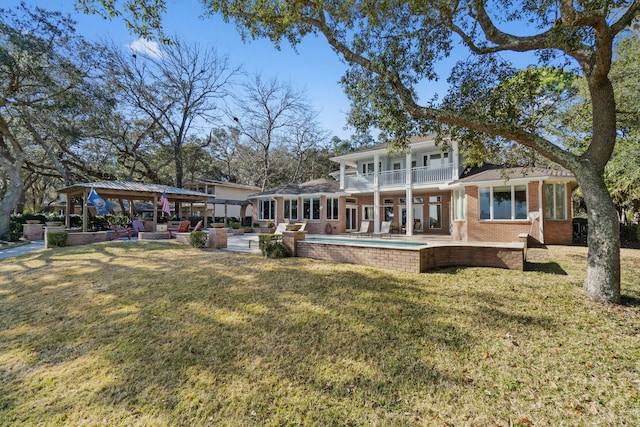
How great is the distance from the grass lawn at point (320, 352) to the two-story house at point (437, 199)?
19.6 feet

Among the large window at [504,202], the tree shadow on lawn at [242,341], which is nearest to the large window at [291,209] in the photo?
the large window at [504,202]

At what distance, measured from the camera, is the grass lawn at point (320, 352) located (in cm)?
288

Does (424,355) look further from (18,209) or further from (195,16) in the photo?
(18,209)

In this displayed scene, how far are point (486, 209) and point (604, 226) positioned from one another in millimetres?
10109

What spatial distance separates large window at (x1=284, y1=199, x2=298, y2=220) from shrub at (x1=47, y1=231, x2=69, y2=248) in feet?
47.8

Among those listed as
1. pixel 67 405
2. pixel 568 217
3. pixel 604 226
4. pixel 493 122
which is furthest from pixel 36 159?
pixel 568 217

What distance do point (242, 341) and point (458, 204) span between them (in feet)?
50.9

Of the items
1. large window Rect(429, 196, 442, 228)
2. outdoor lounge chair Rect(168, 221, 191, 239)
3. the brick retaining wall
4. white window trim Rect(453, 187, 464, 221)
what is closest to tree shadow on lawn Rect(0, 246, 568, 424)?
the brick retaining wall

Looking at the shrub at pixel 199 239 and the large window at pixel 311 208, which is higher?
the large window at pixel 311 208

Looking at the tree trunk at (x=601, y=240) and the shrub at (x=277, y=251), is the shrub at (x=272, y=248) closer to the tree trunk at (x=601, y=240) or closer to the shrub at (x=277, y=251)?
the shrub at (x=277, y=251)

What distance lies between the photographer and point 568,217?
1348 centimetres

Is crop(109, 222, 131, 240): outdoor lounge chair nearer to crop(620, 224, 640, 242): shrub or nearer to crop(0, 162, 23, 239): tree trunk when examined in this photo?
crop(0, 162, 23, 239): tree trunk

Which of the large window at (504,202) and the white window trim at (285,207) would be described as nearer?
the large window at (504,202)

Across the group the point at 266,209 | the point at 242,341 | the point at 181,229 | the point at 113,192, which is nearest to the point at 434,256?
the point at 242,341
